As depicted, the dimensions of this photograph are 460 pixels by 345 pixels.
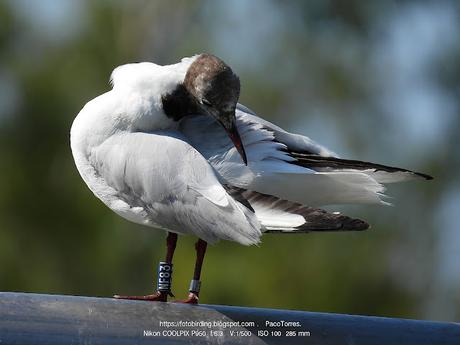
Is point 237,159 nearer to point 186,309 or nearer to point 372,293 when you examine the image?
point 186,309

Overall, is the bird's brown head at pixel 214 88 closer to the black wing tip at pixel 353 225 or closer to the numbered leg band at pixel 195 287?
the numbered leg band at pixel 195 287

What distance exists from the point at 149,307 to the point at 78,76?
9651 mm

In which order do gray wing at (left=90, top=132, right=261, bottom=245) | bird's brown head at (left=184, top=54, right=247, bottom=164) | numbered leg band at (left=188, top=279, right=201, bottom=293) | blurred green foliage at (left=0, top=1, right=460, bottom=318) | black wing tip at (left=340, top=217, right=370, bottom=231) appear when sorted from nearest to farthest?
1. black wing tip at (left=340, top=217, right=370, bottom=231)
2. gray wing at (left=90, top=132, right=261, bottom=245)
3. numbered leg band at (left=188, top=279, right=201, bottom=293)
4. bird's brown head at (left=184, top=54, right=247, bottom=164)
5. blurred green foliage at (left=0, top=1, right=460, bottom=318)

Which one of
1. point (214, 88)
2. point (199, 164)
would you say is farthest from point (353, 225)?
point (214, 88)

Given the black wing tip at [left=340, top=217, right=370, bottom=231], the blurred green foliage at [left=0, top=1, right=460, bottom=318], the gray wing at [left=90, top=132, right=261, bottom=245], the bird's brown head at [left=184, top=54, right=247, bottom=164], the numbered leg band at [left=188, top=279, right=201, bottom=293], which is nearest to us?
the black wing tip at [left=340, top=217, right=370, bottom=231]

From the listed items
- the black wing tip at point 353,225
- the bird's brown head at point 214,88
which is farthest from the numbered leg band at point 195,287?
the black wing tip at point 353,225

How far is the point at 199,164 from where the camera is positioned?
392cm

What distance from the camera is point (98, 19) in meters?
13.5

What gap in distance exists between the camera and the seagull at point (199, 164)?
151 inches

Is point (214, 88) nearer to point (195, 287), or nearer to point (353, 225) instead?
point (195, 287)

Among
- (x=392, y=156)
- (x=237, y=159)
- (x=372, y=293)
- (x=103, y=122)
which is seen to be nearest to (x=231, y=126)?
(x=237, y=159)

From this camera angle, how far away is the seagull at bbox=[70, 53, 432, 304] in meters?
3.83

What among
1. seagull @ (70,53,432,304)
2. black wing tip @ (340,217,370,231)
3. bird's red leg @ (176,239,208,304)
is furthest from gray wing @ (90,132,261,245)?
black wing tip @ (340,217,370,231)

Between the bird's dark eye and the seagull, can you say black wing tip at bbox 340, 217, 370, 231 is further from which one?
the bird's dark eye
